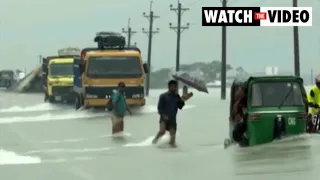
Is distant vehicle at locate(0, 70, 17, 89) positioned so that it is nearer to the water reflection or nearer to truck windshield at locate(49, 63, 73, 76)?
truck windshield at locate(49, 63, 73, 76)

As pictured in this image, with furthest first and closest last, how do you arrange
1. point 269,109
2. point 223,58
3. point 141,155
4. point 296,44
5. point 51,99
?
point 223,58 → point 51,99 → point 296,44 → point 141,155 → point 269,109

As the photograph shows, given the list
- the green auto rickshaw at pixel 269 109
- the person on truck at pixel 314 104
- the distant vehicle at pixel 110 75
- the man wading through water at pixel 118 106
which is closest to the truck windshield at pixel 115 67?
the distant vehicle at pixel 110 75

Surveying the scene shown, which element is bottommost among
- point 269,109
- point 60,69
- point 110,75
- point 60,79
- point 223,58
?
point 269,109

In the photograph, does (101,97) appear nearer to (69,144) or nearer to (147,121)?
(147,121)

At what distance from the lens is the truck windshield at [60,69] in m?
45.2

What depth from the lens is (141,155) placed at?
1798cm

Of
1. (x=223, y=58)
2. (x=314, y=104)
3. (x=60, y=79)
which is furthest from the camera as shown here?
(x=223, y=58)

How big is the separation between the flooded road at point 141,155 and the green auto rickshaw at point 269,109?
0.25m

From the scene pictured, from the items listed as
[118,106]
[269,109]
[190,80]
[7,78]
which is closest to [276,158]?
[269,109]

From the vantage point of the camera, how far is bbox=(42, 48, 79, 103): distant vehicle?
147 ft

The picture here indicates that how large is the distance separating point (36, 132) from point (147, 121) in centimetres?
564

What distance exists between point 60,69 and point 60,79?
67 centimetres

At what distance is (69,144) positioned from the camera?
2162 centimetres

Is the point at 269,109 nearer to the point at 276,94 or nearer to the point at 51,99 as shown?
the point at 276,94
